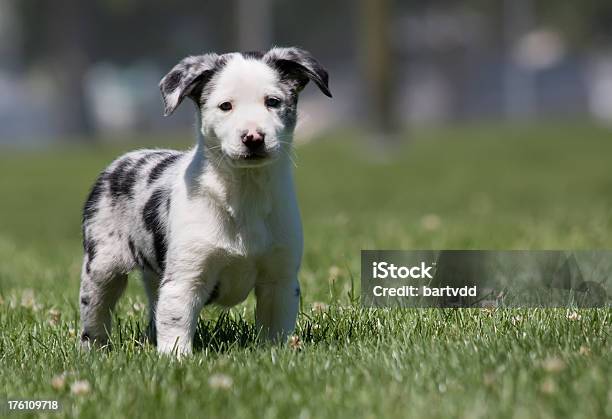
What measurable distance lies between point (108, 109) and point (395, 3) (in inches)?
1314

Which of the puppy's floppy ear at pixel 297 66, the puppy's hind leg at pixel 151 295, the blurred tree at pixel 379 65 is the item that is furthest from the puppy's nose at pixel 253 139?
the blurred tree at pixel 379 65

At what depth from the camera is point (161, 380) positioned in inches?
172

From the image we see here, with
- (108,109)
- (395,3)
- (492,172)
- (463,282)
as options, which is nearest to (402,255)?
(463,282)

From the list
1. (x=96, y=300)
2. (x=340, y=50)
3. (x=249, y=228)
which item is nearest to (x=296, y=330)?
(x=249, y=228)

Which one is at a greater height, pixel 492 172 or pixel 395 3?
pixel 395 3

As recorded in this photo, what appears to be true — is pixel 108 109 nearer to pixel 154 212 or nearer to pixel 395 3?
pixel 395 3

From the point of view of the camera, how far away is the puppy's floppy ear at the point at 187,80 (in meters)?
5.06

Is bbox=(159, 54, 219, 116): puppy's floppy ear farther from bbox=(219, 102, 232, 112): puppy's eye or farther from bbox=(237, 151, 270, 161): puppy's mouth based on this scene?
bbox=(237, 151, 270, 161): puppy's mouth

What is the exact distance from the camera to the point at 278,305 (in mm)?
5207

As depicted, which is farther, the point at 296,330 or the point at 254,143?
the point at 296,330

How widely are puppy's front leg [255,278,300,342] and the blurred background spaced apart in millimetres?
38399

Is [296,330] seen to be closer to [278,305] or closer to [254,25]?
[278,305]

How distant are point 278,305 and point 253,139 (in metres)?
0.93

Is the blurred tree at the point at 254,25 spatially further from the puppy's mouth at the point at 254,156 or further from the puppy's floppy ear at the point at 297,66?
the puppy's mouth at the point at 254,156
